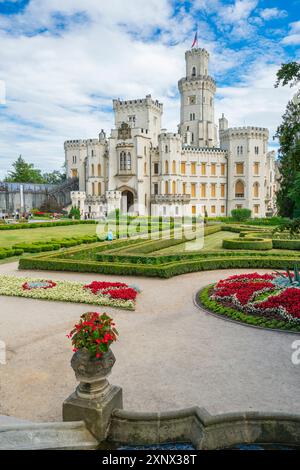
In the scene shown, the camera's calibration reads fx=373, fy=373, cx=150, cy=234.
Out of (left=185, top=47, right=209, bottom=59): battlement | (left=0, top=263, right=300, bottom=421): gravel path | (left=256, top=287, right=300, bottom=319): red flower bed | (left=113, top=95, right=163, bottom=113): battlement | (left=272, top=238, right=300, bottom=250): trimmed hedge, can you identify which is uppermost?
(left=185, top=47, right=209, bottom=59): battlement

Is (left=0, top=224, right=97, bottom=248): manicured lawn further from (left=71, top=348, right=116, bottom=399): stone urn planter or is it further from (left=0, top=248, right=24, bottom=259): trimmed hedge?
(left=71, top=348, right=116, bottom=399): stone urn planter

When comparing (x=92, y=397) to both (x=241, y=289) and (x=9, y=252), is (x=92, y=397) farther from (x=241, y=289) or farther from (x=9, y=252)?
(x=9, y=252)

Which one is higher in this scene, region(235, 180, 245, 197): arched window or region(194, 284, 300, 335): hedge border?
region(235, 180, 245, 197): arched window

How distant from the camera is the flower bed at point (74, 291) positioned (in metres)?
10.7

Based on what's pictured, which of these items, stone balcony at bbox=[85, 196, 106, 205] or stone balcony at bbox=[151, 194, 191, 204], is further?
stone balcony at bbox=[85, 196, 106, 205]

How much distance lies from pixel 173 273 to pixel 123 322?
19.1 feet

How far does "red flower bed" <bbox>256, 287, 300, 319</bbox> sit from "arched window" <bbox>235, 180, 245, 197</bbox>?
4954cm

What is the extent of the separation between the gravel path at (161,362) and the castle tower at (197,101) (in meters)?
52.7

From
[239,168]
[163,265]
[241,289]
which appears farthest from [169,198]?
[241,289]

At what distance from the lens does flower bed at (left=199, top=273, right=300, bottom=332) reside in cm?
870

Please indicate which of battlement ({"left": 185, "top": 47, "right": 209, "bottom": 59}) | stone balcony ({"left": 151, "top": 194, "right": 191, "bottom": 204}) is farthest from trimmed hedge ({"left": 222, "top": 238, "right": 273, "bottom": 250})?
battlement ({"left": 185, "top": 47, "right": 209, "bottom": 59})

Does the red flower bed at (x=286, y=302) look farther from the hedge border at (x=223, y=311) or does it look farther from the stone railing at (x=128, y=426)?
the stone railing at (x=128, y=426)

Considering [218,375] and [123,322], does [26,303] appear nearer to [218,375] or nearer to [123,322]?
[123,322]

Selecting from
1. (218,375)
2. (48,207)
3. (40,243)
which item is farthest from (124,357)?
(48,207)
